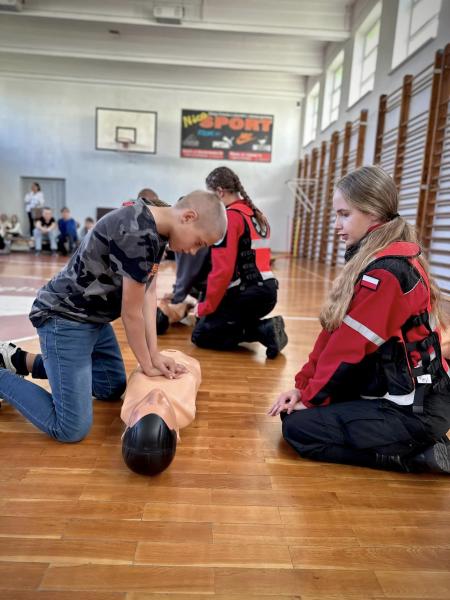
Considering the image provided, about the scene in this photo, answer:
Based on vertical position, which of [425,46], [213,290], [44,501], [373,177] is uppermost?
[425,46]

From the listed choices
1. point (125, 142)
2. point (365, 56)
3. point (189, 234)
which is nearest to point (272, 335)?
point (189, 234)

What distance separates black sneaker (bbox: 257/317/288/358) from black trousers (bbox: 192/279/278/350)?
55mm

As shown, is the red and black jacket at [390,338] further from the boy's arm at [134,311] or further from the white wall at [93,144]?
the white wall at [93,144]

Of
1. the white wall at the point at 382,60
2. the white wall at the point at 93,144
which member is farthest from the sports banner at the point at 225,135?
the white wall at the point at 382,60

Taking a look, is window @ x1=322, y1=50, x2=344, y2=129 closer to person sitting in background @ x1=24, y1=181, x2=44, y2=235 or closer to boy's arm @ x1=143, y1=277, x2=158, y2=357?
person sitting in background @ x1=24, y1=181, x2=44, y2=235

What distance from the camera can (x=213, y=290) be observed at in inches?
109

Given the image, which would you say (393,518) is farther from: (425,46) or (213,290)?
(425,46)

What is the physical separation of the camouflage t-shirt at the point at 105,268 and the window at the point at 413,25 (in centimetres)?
630

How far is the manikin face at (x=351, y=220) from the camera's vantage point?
61.0 inches

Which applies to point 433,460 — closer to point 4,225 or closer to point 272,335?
point 272,335

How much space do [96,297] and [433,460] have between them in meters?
1.30

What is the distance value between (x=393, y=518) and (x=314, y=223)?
35.6 ft

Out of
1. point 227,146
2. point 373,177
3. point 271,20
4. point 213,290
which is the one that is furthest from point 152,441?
point 227,146

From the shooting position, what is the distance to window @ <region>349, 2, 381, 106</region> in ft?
26.6
